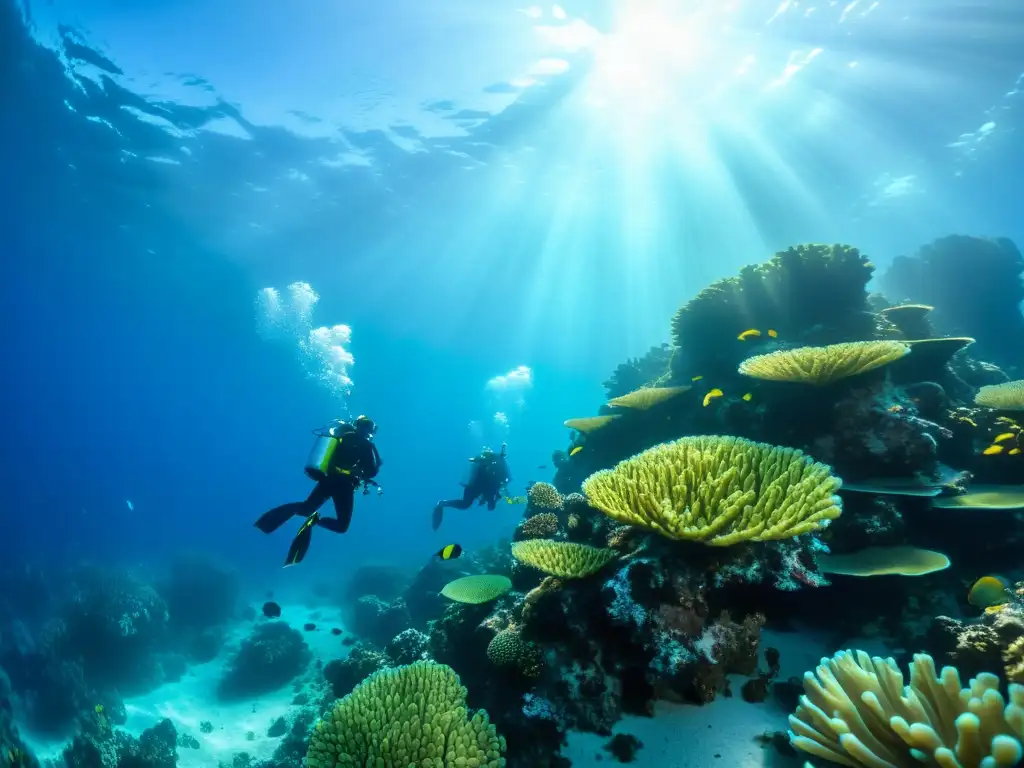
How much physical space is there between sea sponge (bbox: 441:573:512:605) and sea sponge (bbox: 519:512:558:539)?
1330 mm

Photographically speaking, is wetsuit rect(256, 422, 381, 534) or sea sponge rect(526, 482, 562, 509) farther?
sea sponge rect(526, 482, 562, 509)

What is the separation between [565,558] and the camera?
4363mm

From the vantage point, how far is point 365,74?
2142 cm

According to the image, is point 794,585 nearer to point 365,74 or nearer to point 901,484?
point 901,484

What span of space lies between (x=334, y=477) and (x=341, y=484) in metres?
0.19

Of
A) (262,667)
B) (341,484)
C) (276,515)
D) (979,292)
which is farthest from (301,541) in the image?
(979,292)

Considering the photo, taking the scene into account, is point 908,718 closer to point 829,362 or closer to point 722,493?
point 722,493

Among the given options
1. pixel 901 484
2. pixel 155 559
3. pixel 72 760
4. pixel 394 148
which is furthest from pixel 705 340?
pixel 155 559

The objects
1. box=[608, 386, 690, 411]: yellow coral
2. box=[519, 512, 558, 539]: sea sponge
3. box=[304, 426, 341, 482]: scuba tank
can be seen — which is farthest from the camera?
box=[608, 386, 690, 411]: yellow coral

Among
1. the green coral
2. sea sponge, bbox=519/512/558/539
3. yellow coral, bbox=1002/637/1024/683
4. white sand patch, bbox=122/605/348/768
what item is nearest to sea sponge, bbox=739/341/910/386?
the green coral

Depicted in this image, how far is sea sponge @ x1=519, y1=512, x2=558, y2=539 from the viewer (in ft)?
24.3

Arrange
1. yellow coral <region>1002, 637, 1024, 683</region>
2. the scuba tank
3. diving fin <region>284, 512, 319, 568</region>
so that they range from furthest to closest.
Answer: the scuba tank
diving fin <region>284, 512, 319, 568</region>
yellow coral <region>1002, 637, 1024, 683</region>

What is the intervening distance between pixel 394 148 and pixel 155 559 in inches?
1622

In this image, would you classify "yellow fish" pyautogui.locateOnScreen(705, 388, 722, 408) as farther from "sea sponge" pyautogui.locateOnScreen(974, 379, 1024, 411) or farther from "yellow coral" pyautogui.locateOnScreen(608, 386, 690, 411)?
"sea sponge" pyautogui.locateOnScreen(974, 379, 1024, 411)
